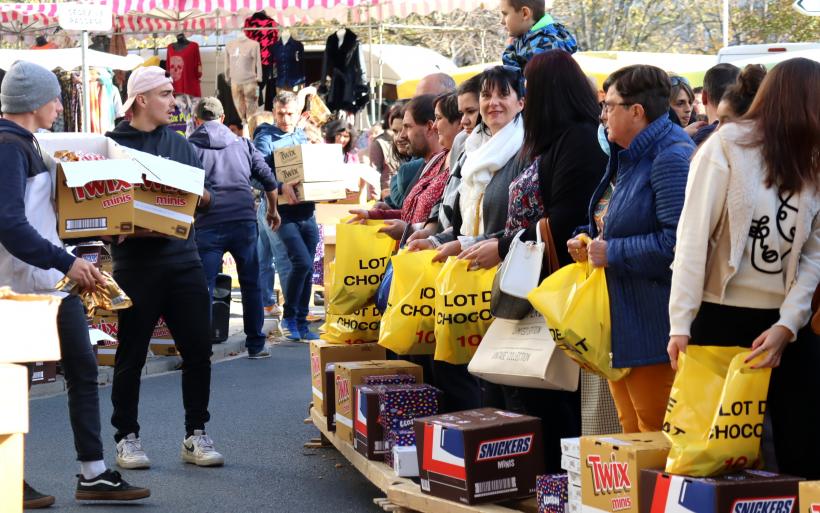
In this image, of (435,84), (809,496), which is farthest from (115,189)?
(809,496)

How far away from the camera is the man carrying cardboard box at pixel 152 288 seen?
283 inches

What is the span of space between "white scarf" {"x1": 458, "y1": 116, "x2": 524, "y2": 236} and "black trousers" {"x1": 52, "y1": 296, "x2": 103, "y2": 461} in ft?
6.42

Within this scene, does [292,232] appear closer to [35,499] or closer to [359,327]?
[359,327]

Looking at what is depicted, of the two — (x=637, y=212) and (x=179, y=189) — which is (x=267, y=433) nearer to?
(x=179, y=189)

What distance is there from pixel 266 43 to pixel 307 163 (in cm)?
619

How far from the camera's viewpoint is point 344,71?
1831 cm

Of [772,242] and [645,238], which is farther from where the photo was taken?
[645,238]

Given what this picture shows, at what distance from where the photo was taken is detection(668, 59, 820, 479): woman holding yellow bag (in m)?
4.16

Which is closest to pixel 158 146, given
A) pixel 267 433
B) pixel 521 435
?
pixel 267 433

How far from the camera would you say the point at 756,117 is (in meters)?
4.25

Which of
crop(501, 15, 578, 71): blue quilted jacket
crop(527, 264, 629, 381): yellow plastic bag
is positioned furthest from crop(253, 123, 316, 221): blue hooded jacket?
crop(527, 264, 629, 381): yellow plastic bag

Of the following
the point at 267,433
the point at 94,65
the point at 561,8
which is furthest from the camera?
the point at 561,8

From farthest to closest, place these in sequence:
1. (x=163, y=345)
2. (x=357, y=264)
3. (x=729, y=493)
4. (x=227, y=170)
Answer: (x=163, y=345), (x=227, y=170), (x=357, y=264), (x=729, y=493)

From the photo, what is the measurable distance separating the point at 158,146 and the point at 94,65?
12771mm
